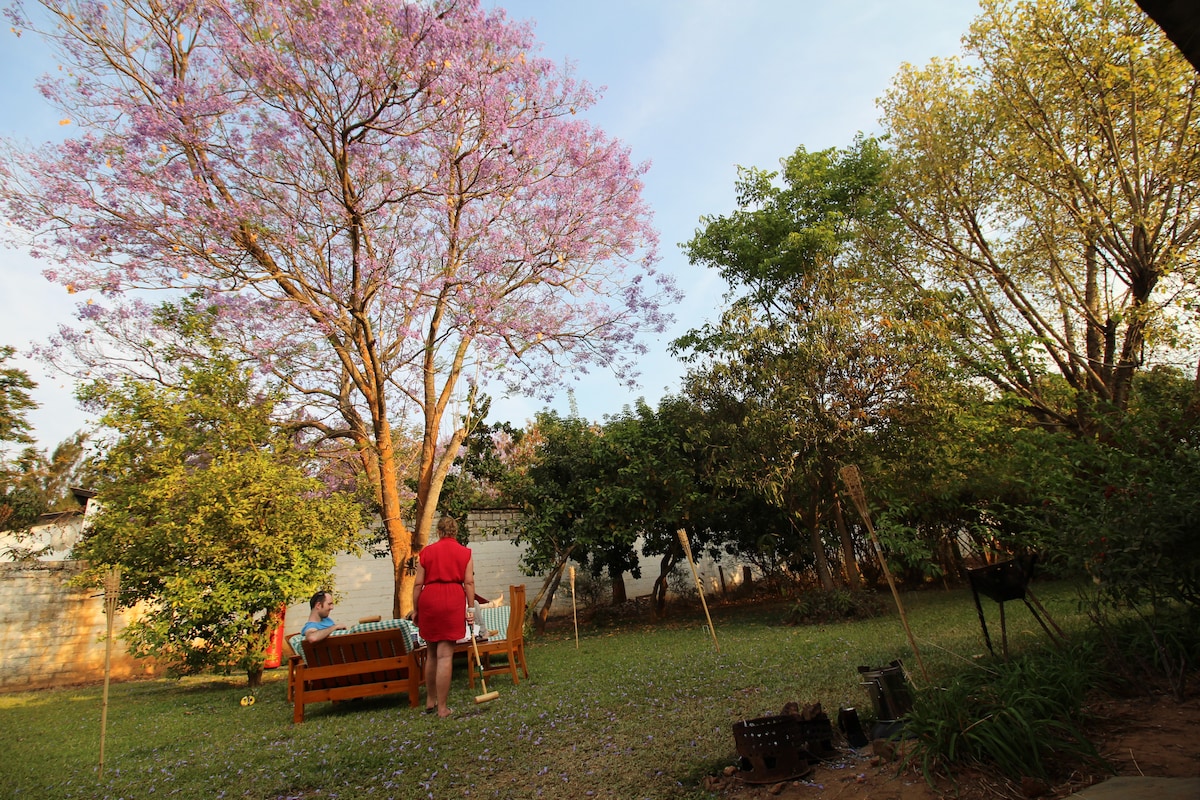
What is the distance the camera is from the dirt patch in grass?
7.22 ft

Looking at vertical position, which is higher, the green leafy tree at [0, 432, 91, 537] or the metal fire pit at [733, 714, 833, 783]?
the green leafy tree at [0, 432, 91, 537]

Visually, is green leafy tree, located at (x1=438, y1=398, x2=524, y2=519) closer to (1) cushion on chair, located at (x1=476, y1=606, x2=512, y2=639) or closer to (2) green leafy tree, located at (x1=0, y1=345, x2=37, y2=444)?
(1) cushion on chair, located at (x1=476, y1=606, x2=512, y2=639)

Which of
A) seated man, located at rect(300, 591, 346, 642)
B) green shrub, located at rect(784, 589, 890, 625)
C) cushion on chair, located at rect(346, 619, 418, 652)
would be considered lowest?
green shrub, located at rect(784, 589, 890, 625)

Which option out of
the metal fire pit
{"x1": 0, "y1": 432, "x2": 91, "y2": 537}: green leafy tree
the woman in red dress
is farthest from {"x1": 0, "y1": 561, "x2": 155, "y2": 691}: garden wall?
the metal fire pit

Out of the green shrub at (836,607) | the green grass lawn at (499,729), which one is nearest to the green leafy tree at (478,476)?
the green grass lawn at (499,729)

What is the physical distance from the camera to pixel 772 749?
8.76ft

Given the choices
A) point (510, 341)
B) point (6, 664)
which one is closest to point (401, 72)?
point (510, 341)

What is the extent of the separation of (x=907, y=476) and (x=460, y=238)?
768 centimetres

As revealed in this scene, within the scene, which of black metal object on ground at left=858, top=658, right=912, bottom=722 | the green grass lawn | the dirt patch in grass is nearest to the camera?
the dirt patch in grass

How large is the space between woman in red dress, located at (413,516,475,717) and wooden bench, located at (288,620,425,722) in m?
0.42

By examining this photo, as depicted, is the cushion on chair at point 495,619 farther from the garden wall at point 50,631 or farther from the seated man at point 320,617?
the garden wall at point 50,631

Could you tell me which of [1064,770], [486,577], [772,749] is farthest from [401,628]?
[486,577]

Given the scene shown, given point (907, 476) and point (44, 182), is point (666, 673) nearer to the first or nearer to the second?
point (907, 476)

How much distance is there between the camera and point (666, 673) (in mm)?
5719
